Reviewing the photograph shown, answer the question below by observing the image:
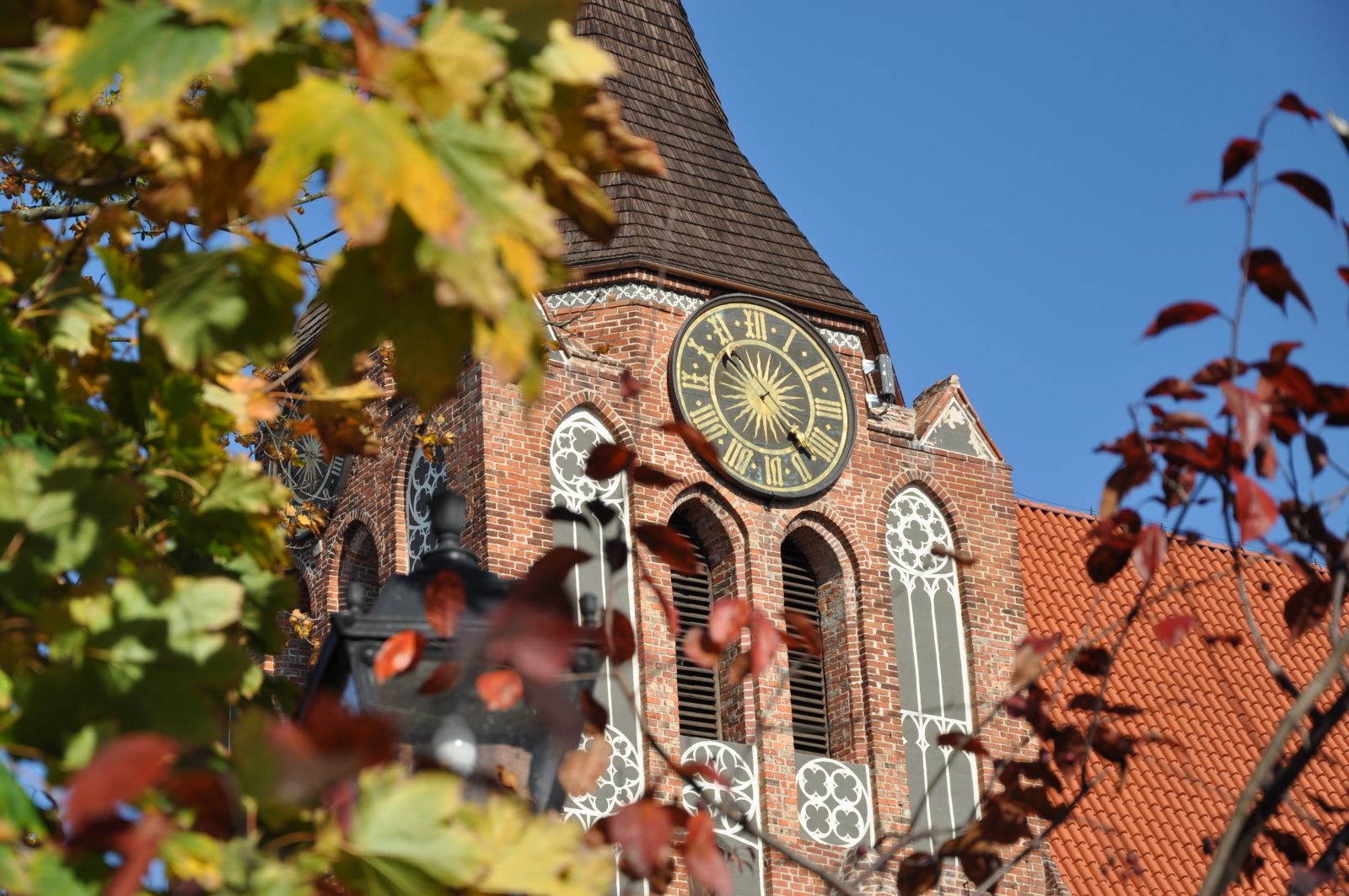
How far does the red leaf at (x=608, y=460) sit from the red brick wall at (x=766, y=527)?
1016cm

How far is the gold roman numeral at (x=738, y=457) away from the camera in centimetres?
1670

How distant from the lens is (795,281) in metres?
18.2

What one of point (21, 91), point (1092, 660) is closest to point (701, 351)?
point (1092, 660)

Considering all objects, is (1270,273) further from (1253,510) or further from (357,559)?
(357,559)

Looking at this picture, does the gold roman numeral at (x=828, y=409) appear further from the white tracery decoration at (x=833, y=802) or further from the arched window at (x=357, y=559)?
the arched window at (x=357, y=559)

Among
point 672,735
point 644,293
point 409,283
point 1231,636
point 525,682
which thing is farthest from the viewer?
point 644,293

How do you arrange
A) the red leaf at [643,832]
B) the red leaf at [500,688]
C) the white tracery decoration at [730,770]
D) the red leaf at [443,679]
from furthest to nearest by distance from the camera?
1. the white tracery decoration at [730,770]
2. the red leaf at [443,679]
3. the red leaf at [500,688]
4. the red leaf at [643,832]

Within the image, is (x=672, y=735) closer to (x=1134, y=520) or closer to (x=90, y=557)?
(x=1134, y=520)

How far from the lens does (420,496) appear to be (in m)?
16.7

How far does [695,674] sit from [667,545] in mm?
11908

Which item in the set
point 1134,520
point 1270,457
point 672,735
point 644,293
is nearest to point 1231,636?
point 1134,520

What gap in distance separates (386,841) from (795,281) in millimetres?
15392

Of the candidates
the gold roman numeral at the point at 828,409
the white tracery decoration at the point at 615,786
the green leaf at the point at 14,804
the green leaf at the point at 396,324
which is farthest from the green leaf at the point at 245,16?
the gold roman numeral at the point at 828,409

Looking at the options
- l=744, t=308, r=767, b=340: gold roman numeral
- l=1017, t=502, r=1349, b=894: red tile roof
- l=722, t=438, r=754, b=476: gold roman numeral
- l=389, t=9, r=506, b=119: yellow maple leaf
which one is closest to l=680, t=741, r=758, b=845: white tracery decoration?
l=722, t=438, r=754, b=476: gold roman numeral
